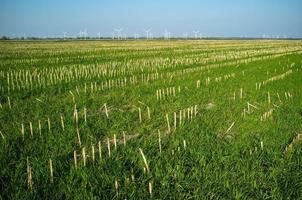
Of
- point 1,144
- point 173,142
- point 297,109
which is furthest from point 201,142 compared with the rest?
point 297,109

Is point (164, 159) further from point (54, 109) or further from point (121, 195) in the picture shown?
point (54, 109)

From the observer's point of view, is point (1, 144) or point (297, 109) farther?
point (297, 109)

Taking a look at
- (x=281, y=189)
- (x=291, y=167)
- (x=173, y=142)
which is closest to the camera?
(x=281, y=189)

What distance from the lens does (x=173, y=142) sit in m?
6.73

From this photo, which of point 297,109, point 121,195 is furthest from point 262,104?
point 121,195

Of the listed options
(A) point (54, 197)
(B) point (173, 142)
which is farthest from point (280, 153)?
(A) point (54, 197)

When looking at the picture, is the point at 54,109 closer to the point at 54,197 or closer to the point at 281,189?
the point at 54,197

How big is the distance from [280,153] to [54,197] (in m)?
3.78

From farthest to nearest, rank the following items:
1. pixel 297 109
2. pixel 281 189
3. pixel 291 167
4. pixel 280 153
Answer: pixel 297 109 → pixel 280 153 → pixel 291 167 → pixel 281 189

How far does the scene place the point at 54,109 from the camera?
969cm

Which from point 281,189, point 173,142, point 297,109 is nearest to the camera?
point 281,189

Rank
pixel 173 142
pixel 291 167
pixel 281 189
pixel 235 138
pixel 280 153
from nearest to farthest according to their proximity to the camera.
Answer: pixel 281 189
pixel 291 167
pixel 280 153
pixel 173 142
pixel 235 138

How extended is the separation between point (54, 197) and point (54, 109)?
5403mm

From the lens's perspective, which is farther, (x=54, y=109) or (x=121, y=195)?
(x=54, y=109)
